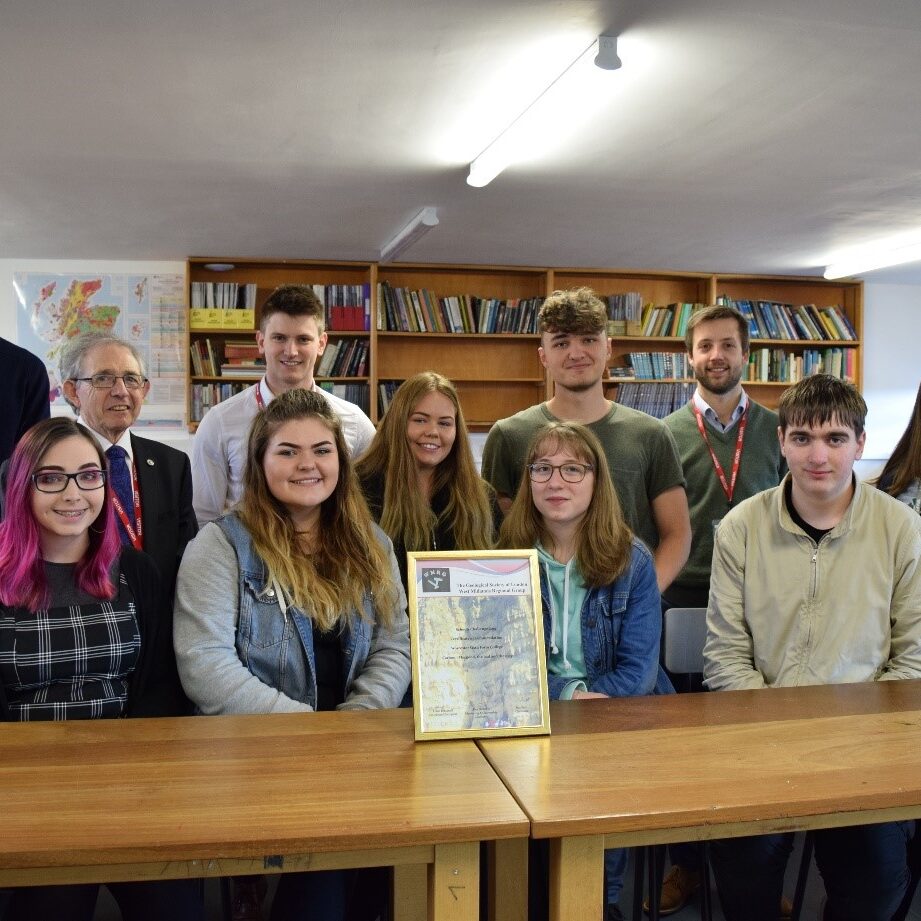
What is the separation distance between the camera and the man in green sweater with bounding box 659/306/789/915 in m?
3.09

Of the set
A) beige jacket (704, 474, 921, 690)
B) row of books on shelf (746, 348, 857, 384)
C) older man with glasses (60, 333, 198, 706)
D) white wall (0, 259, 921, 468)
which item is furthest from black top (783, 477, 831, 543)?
white wall (0, 259, 921, 468)

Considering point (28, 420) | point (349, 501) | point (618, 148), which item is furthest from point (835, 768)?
point (618, 148)

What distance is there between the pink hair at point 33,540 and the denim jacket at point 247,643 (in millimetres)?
175

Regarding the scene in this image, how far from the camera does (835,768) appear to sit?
1.39m

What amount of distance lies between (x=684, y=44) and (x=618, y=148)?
1110 millimetres

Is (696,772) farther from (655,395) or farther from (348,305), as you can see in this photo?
(655,395)

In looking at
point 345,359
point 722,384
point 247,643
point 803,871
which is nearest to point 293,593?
point 247,643

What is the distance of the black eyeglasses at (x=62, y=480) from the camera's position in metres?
1.88

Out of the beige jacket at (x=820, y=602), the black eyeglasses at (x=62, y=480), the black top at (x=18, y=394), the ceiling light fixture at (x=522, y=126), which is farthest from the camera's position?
the ceiling light fixture at (x=522, y=126)

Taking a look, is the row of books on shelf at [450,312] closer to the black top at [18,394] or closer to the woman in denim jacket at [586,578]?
the black top at [18,394]

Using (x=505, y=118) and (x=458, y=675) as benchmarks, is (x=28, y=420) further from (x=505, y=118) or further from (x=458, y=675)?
(x=505, y=118)

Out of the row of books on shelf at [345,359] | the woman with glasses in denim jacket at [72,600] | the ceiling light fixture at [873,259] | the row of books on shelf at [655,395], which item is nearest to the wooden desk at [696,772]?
the woman with glasses in denim jacket at [72,600]

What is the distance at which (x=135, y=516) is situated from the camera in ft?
7.91

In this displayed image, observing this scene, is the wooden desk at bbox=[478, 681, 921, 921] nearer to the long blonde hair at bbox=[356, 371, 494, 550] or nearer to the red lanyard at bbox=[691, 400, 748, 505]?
the long blonde hair at bbox=[356, 371, 494, 550]
